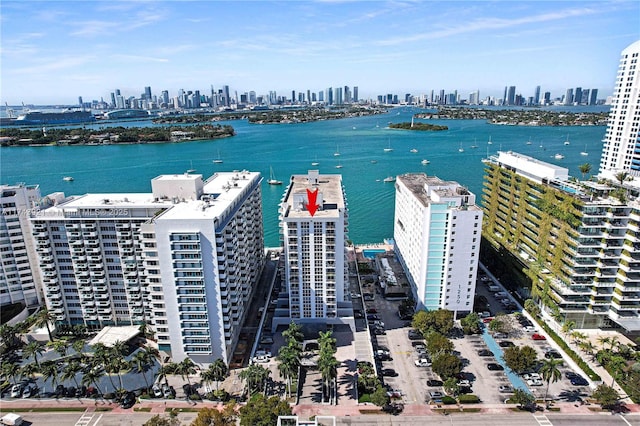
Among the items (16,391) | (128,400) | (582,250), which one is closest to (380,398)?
(128,400)

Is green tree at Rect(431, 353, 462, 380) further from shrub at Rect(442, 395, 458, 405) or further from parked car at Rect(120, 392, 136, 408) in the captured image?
parked car at Rect(120, 392, 136, 408)

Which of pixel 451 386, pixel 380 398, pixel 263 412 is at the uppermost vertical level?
pixel 263 412

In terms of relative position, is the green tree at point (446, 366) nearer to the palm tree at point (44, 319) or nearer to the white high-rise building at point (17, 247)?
the palm tree at point (44, 319)

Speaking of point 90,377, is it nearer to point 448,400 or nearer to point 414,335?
point 448,400

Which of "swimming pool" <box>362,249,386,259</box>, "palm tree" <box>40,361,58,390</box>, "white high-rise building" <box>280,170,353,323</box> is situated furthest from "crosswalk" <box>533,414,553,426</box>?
"palm tree" <box>40,361,58,390</box>

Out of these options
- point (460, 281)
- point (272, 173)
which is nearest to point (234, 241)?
point (460, 281)
